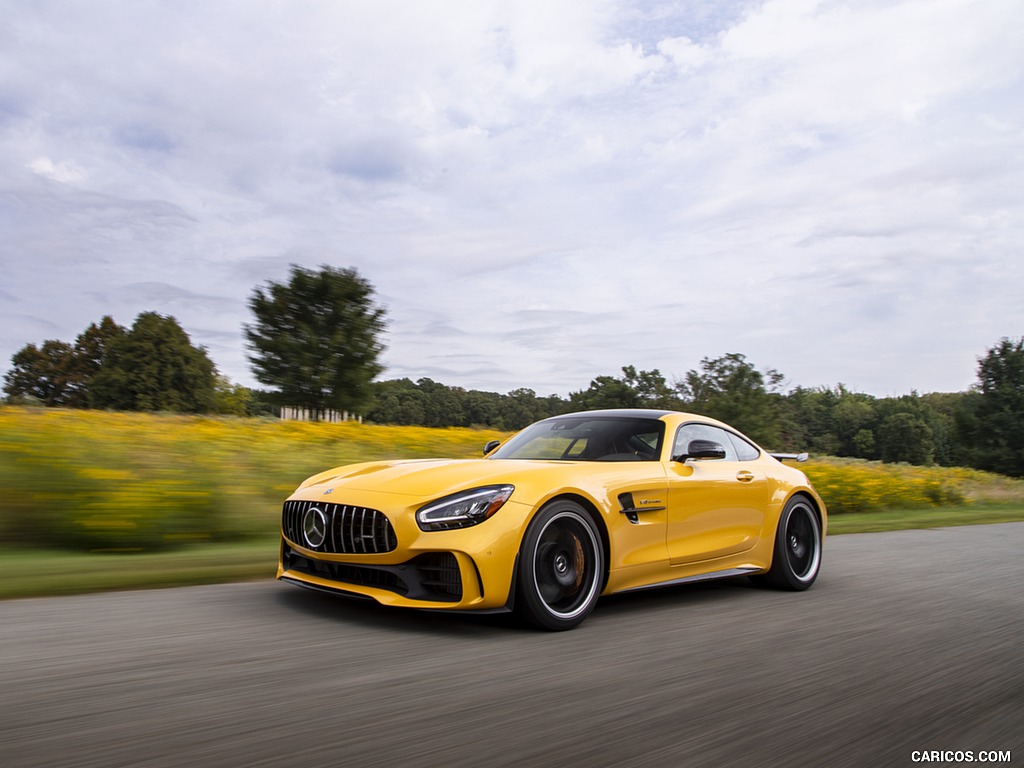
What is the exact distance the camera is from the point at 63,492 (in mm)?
7207

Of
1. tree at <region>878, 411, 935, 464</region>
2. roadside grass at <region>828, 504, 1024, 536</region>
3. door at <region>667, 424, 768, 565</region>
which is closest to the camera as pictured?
door at <region>667, 424, 768, 565</region>

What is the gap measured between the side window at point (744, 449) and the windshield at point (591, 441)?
34.8 inches

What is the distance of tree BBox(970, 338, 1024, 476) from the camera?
227ft

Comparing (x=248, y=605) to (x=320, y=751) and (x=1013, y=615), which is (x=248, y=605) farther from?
(x=1013, y=615)

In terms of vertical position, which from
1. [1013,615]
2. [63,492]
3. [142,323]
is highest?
[142,323]

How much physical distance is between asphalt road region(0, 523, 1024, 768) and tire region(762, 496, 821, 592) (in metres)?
0.79

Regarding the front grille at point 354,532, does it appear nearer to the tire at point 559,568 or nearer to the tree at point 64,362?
the tire at point 559,568

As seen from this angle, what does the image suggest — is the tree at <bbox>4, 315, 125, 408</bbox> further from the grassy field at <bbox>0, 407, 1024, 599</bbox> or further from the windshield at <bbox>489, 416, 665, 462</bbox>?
the windshield at <bbox>489, 416, 665, 462</bbox>

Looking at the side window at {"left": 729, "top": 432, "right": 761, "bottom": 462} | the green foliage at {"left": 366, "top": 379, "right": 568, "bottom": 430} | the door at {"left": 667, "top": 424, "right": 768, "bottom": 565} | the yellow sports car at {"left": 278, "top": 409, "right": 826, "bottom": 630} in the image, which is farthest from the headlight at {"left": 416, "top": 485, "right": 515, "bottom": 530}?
the green foliage at {"left": 366, "top": 379, "right": 568, "bottom": 430}

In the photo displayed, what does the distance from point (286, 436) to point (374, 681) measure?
35.9 feet

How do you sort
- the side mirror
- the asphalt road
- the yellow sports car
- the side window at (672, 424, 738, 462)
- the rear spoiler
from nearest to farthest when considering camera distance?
1. the asphalt road
2. the yellow sports car
3. the side mirror
4. the side window at (672, 424, 738, 462)
5. the rear spoiler

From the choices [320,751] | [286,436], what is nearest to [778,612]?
[320,751]

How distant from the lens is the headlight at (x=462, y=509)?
4.48 meters

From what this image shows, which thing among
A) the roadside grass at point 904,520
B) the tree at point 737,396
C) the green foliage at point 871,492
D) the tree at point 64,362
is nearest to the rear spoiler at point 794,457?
the roadside grass at point 904,520
